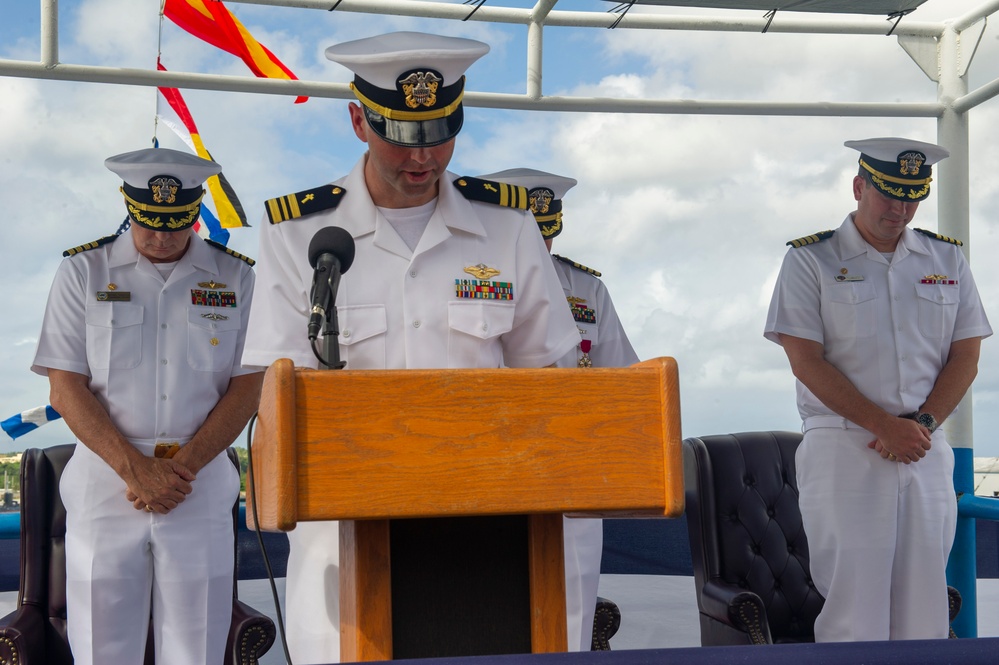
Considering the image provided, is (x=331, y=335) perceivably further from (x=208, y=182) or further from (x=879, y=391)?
(x=208, y=182)

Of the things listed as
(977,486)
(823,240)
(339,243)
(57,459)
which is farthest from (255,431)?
(977,486)

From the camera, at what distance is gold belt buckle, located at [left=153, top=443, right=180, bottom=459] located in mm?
3111

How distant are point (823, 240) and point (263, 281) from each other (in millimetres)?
2254

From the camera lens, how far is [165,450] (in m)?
3.12

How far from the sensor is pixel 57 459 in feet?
11.3

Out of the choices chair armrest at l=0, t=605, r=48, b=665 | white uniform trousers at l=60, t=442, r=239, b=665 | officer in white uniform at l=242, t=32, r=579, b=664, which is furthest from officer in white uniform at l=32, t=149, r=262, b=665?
officer in white uniform at l=242, t=32, r=579, b=664

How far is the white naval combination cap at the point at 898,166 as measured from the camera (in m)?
3.44

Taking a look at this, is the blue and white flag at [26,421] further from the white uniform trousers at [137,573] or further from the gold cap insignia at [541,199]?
the gold cap insignia at [541,199]

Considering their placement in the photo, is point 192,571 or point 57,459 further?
point 57,459

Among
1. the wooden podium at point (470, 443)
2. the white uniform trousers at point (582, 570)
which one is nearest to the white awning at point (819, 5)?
the white uniform trousers at point (582, 570)

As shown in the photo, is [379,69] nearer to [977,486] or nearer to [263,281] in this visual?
[263,281]

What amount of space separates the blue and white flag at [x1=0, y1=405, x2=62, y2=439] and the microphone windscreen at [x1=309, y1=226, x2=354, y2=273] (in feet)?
9.71

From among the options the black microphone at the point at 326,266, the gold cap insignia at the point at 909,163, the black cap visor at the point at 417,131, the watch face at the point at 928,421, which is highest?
the gold cap insignia at the point at 909,163

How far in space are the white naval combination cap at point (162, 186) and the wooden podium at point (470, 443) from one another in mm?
2031
